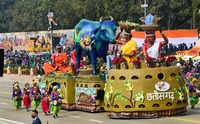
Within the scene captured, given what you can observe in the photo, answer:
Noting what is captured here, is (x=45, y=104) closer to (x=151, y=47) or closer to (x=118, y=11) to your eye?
(x=151, y=47)

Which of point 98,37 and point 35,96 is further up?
point 98,37

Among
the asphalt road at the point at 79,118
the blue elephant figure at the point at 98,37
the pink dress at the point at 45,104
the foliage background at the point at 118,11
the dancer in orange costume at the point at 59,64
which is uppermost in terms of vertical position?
the foliage background at the point at 118,11

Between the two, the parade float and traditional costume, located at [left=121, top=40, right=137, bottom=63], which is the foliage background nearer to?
traditional costume, located at [left=121, top=40, right=137, bottom=63]

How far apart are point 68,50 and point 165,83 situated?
37.9m

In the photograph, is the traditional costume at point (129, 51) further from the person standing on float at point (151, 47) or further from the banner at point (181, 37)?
the banner at point (181, 37)

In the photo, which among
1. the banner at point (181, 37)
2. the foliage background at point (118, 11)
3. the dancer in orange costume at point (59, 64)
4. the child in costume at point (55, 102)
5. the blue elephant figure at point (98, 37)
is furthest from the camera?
the foliage background at point (118, 11)

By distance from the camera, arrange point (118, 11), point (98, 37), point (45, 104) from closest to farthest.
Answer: point (45, 104)
point (98, 37)
point (118, 11)

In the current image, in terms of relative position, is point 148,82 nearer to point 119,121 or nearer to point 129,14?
point 119,121

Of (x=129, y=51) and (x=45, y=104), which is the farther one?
(x=45, y=104)

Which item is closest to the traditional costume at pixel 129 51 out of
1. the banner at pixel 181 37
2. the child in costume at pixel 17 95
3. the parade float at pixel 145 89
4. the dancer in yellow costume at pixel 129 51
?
the dancer in yellow costume at pixel 129 51

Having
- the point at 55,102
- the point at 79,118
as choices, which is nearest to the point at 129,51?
the point at 79,118

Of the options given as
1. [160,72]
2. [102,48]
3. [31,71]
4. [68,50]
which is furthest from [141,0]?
[160,72]

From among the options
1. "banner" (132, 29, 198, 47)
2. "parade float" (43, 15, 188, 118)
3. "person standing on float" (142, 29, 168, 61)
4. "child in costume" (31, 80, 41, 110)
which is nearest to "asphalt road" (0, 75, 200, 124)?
"parade float" (43, 15, 188, 118)

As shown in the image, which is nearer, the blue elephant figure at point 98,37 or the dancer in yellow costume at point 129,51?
the dancer in yellow costume at point 129,51
